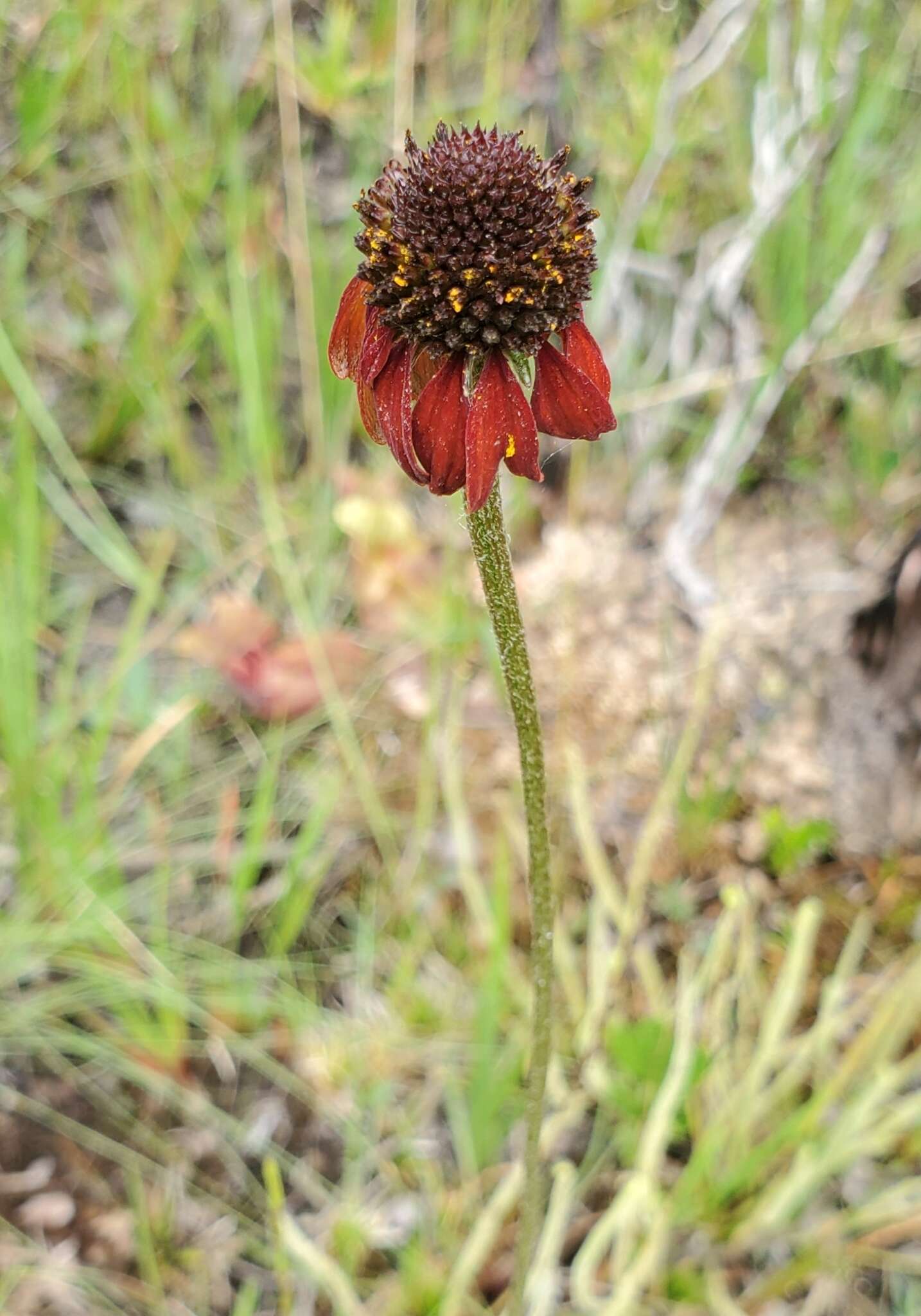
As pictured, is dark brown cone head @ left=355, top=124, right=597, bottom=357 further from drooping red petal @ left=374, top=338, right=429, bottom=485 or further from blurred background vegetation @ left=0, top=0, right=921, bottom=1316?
blurred background vegetation @ left=0, top=0, right=921, bottom=1316

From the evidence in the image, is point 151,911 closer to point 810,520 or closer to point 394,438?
point 394,438

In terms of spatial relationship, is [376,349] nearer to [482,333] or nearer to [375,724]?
[482,333]

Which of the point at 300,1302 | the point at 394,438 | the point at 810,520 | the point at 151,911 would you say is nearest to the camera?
the point at 394,438

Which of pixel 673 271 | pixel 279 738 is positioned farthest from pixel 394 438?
pixel 673 271

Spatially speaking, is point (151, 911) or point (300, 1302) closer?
point (300, 1302)

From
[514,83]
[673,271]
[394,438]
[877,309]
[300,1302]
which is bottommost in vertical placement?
[300,1302]

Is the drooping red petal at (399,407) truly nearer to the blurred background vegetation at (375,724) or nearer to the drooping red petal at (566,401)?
the drooping red petal at (566,401)

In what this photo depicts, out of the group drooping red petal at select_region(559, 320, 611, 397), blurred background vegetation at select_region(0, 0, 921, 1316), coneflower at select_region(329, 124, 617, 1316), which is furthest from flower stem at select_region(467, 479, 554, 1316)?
blurred background vegetation at select_region(0, 0, 921, 1316)
